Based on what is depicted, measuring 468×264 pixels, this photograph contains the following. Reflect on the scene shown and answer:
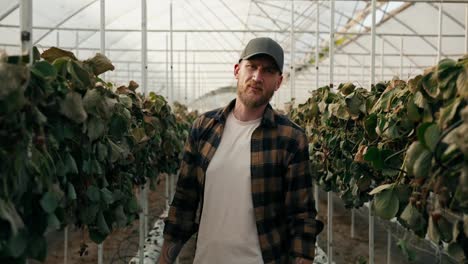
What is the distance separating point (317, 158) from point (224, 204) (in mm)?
2858

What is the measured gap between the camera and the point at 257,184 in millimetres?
2520

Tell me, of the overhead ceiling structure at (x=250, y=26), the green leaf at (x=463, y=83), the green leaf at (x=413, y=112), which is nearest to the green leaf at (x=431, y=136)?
the green leaf at (x=463, y=83)

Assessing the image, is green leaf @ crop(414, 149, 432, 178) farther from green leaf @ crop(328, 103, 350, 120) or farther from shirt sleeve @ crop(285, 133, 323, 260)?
green leaf @ crop(328, 103, 350, 120)

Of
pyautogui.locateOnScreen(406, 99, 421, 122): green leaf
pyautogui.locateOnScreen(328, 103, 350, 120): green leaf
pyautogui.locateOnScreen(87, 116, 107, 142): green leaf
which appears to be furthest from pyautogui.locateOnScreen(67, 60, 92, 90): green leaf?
pyautogui.locateOnScreen(328, 103, 350, 120): green leaf

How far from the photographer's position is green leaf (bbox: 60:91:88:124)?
1935 millimetres

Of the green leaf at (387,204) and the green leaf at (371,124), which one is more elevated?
the green leaf at (371,124)

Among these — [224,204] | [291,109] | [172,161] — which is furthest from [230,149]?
[291,109]

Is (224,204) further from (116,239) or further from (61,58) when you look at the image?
(116,239)

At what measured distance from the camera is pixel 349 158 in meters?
4.03

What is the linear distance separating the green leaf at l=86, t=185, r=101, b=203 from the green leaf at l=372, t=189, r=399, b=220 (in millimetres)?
1182

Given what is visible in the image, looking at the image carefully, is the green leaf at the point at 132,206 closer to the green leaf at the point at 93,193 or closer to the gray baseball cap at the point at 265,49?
the green leaf at the point at 93,193

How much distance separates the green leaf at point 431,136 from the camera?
5.59ft

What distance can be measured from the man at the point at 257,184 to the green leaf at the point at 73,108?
815 mm

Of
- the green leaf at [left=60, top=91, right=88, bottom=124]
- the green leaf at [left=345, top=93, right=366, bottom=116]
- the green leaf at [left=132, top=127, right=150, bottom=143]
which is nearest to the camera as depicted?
the green leaf at [left=60, top=91, right=88, bottom=124]
